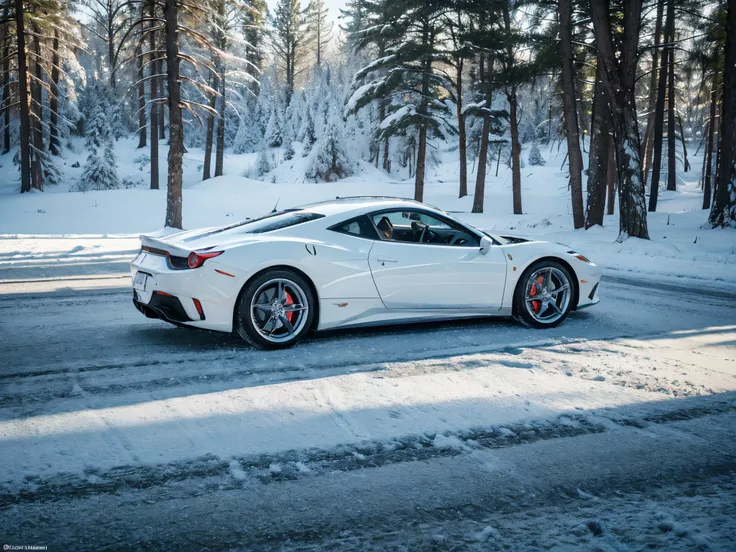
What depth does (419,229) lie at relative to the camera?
6.34 meters

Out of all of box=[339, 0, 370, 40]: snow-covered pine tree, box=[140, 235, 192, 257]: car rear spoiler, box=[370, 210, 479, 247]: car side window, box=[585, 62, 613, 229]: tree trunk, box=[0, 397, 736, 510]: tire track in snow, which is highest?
box=[339, 0, 370, 40]: snow-covered pine tree

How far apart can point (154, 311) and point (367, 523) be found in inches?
139

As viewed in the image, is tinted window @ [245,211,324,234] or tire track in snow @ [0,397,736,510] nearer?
tire track in snow @ [0,397,736,510]

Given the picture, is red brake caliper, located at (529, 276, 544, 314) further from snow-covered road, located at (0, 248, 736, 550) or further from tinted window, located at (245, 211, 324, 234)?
tinted window, located at (245, 211, 324, 234)

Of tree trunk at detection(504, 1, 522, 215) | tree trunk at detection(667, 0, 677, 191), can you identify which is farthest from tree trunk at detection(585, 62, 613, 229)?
tree trunk at detection(504, 1, 522, 215)

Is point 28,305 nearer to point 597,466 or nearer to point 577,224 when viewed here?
point 597,466

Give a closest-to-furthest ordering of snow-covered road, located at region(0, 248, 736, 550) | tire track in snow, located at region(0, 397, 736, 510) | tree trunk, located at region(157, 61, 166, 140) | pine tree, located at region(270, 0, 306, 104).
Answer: snow-covered road, located at region(0, 248, 736, 550) < tire track in snow, located at region(0, 397, 736, 510) < tree trunk, located at region(157, 61, 166, 140) < pine tree, located at region(270, 0, 306, 104)

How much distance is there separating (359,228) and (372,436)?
8.94 ft

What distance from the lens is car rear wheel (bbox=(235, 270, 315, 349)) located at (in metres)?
5.34

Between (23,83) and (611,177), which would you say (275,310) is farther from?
(23,83)

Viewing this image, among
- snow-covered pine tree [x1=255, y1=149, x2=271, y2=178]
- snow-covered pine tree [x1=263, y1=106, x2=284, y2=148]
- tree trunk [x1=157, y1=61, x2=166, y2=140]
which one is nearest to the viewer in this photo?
tree trunk [x1=157, y1=61, x2=166, y2=140]

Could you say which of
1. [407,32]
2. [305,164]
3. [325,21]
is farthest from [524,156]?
[407,32]

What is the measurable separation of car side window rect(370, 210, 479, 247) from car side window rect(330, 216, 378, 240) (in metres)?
0.07

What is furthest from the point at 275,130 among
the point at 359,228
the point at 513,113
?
the point at 359,228
